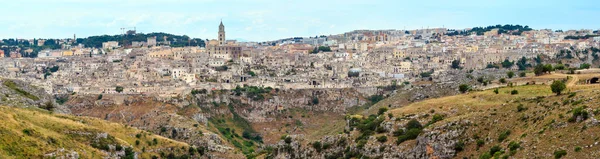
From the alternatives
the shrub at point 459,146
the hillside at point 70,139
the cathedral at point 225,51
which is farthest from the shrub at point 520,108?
the cathedral at point 225,51

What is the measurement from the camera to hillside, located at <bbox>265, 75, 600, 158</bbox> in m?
46.3

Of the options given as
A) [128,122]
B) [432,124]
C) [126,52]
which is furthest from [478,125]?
[126,52]

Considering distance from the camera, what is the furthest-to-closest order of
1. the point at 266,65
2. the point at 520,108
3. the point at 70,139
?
the point at 266,65, the point at 70,139, the point at 520,108

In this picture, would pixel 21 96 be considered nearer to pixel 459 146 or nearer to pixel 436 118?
pixel 436 118

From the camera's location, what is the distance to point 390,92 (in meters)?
115

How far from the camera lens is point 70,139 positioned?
6544 centimetres

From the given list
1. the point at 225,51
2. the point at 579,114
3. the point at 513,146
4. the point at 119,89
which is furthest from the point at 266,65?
the point at 579,114

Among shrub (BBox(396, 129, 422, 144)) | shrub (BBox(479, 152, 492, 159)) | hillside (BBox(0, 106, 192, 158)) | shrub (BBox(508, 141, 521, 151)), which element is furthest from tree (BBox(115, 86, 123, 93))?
shrub (BBox(508, 141, 521, 151))

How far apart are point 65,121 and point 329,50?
106088 mm

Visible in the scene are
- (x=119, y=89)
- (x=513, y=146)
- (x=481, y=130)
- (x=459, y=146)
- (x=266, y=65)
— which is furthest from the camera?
(x=266, y=65)

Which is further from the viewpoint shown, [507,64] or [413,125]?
[507,64]

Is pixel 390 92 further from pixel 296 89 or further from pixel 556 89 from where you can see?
pixel 556 89

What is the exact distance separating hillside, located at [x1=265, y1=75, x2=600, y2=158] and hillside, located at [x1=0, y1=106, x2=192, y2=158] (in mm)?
11105

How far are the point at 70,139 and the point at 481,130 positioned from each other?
31334 millimetres
